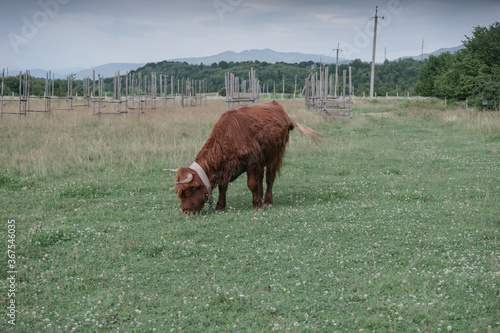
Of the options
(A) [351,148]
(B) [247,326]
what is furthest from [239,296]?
(A) [351,148]

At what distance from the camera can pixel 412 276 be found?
18.9 ft

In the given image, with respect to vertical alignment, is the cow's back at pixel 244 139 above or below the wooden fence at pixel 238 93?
below

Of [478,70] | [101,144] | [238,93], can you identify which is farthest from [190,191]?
[478,70]

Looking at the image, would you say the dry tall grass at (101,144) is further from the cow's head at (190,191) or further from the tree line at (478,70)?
the tree line at (478,70)

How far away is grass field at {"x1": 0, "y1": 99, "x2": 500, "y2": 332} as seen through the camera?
4840 mm

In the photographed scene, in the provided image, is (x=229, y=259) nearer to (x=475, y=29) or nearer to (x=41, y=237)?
(x=41, y=237)

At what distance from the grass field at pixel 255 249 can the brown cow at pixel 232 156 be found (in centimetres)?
44

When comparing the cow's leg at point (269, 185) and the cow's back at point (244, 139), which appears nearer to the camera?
the cow's back at point (244, 139)

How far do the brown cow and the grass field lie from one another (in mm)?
441

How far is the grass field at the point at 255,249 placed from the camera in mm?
4840

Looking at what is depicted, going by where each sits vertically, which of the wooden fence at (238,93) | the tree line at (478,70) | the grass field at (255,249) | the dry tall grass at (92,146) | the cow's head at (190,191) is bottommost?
the grass field at (255,249)

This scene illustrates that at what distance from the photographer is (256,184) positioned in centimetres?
922

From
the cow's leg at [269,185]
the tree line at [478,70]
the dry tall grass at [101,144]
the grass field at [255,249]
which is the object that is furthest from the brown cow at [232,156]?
the tree line at [478,70]

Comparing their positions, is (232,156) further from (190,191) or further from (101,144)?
(101,144)
